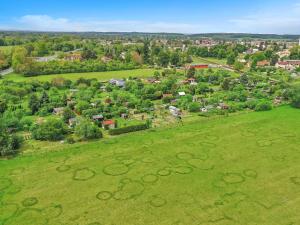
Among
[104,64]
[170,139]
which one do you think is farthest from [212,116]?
[104,64]

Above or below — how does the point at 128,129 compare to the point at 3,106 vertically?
below

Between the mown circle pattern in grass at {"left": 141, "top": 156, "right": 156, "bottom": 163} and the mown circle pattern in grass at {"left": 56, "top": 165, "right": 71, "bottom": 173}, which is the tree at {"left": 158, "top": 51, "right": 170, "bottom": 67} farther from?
the mown circle pattern in grass at {"left": 56, "top": 165, "right": 71, "bottom": 173}

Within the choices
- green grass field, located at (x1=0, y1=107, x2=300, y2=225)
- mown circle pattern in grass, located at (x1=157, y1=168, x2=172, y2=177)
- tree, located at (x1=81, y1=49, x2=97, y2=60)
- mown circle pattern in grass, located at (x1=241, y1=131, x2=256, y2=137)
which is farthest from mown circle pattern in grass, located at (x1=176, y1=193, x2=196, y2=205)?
tree, located at (x1=81, y1=49, x2=97, y2=60)

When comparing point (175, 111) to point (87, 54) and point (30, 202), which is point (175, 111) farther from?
point (87, 54)

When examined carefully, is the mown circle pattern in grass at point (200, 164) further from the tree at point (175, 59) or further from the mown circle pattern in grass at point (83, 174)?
the tree at point (175, 59)

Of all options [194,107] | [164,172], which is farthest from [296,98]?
[164,172]

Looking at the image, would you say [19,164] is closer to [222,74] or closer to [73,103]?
[73,103]
